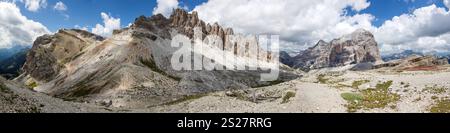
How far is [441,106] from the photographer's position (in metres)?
45.3

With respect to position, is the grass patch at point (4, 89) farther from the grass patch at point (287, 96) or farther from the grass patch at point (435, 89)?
the grass patch at point (435, 89)

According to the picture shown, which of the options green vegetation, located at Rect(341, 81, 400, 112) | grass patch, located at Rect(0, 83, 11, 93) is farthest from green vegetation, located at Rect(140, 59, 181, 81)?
grass patch, located at Rect(0, 83, 11, 93)

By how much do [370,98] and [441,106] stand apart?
437 inches

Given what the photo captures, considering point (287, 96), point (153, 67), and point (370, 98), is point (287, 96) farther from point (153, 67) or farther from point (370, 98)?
point (153, 67)

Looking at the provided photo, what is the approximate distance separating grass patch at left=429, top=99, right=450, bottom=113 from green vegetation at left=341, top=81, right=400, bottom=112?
5626 mm

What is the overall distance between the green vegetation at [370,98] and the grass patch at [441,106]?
563 cm

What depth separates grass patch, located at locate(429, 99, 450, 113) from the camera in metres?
43.7

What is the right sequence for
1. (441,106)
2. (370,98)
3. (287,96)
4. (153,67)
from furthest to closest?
1. (153,67)
2. (287,96)
3. (370,98)
4. (441,106)

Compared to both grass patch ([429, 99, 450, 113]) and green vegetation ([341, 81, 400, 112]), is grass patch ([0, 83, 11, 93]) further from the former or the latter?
grass patch ([429, 99, 450, 113])

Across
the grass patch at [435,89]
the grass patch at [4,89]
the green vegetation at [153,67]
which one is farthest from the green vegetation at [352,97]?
the green vegetation at [153,67]

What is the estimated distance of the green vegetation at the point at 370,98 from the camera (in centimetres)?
5006

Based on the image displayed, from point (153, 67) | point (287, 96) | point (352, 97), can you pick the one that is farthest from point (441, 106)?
point (153, 67)
